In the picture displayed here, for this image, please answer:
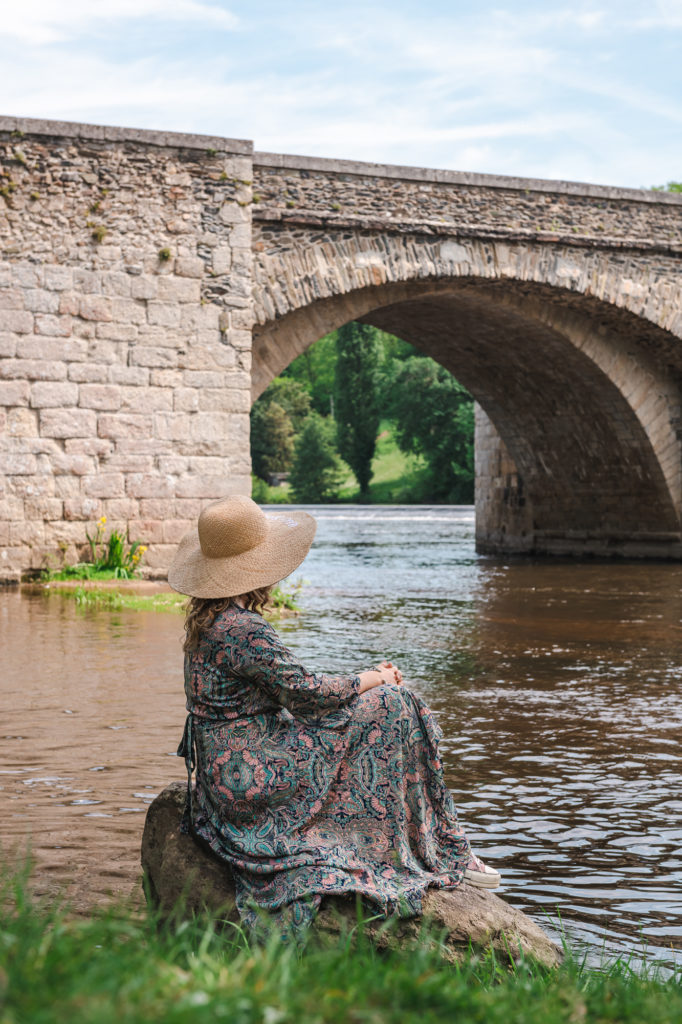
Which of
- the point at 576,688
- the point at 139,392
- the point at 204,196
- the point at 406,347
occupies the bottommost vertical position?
the point at 576,688

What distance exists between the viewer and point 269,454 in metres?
58.6

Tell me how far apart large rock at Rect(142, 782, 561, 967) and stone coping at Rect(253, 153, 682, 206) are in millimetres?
11111

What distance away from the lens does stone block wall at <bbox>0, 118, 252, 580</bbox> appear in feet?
38.4

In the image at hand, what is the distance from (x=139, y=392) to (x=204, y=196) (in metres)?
2.16

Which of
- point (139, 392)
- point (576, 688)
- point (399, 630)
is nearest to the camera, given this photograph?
point (576, 688)

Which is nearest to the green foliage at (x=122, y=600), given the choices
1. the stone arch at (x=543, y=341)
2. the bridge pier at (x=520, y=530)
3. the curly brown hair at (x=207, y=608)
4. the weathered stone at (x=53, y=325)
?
the weathered stone at (x=53, y=325)

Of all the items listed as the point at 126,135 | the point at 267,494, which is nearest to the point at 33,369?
the point at 126,135

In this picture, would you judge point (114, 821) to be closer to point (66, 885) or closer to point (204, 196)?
point (66, 885)

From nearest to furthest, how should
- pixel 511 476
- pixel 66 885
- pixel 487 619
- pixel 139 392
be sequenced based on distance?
pixel 66 885 < pixel 487 619 < pixel 139 392 < pixel 511 476

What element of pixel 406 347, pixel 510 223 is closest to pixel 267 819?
pixel 510 223

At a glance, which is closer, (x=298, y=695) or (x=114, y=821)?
(x=298, y=695)

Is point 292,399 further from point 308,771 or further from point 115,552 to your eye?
point 308,771

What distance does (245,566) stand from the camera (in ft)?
10.6

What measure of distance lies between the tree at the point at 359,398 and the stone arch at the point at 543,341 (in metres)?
34.7
